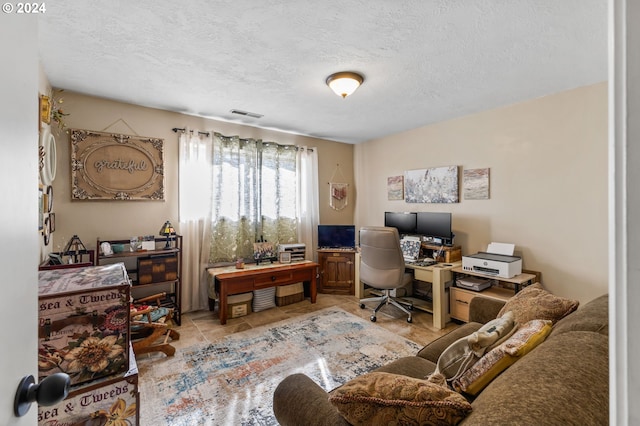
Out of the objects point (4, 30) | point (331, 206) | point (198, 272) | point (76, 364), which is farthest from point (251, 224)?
point (4, 30)

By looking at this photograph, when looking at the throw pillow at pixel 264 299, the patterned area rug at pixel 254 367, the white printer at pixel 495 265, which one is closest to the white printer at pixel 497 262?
the white printer at pixel 495 265

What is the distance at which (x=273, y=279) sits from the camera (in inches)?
139

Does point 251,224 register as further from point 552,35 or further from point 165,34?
point 552,35

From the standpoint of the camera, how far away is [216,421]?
1.70m

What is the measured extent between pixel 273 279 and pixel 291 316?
0.52m

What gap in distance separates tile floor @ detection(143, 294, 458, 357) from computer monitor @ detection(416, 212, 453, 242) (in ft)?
3.31

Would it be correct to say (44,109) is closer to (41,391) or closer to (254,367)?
(41,391)

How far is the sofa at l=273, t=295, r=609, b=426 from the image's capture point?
656 millimetres

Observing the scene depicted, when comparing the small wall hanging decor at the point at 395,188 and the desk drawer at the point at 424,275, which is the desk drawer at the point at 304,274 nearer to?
the desk drawer at the point at 424,275

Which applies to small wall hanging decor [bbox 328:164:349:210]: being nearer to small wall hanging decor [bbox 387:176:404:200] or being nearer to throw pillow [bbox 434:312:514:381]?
small wall hanging decor [bbox 387:176:404:200]

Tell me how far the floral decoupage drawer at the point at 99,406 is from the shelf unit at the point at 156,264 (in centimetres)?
175

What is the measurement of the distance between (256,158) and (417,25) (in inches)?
105

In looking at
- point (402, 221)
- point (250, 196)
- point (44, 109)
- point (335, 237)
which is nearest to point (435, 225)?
point (402, 221)

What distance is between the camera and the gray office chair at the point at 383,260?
3.16m
